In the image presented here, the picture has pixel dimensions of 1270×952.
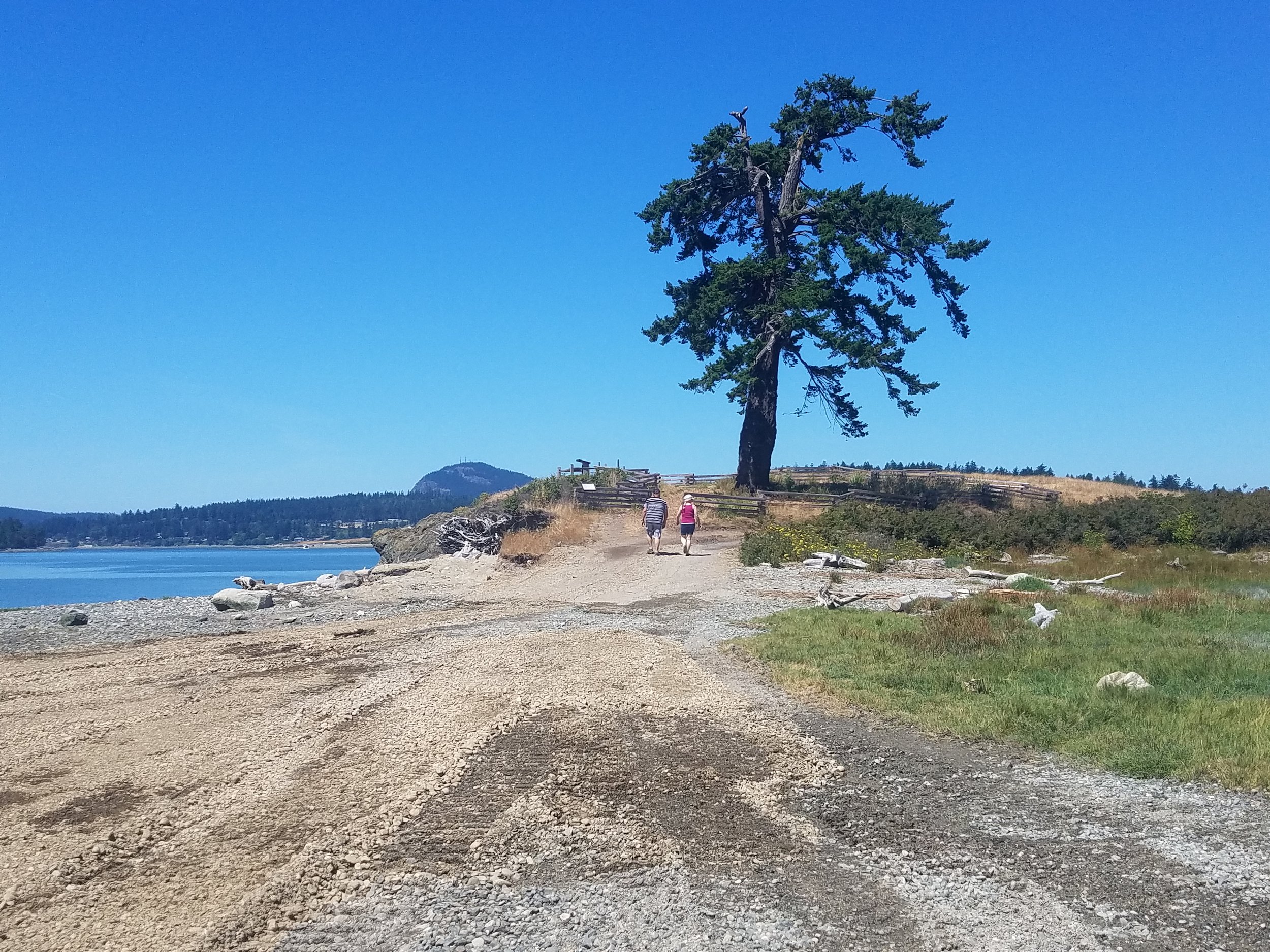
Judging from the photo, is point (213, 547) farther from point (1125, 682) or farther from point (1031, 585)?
point (1125, 682)

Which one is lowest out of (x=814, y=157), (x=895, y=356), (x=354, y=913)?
(x=354, y=913)

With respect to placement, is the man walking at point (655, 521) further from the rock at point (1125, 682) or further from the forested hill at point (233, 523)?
the forested hill at point (233, 523)

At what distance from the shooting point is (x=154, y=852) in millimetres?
5812

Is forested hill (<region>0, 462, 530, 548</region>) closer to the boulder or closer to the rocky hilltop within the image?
the rocky hilltop

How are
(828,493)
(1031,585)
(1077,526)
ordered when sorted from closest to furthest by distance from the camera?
(1031,585) < (1077,526) < (828,493)

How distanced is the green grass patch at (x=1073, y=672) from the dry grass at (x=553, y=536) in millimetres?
12061

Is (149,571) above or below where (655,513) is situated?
below

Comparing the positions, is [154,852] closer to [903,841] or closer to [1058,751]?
[903,841]

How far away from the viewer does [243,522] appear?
12231 cm

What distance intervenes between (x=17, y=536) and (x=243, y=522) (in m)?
31.8

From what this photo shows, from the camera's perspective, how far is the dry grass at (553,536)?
27.4m

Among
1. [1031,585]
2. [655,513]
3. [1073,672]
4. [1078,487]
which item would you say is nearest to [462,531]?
[655,513]

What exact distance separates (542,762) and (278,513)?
416 feet

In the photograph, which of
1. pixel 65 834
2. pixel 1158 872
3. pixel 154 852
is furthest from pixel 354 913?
pixel 1158 872
